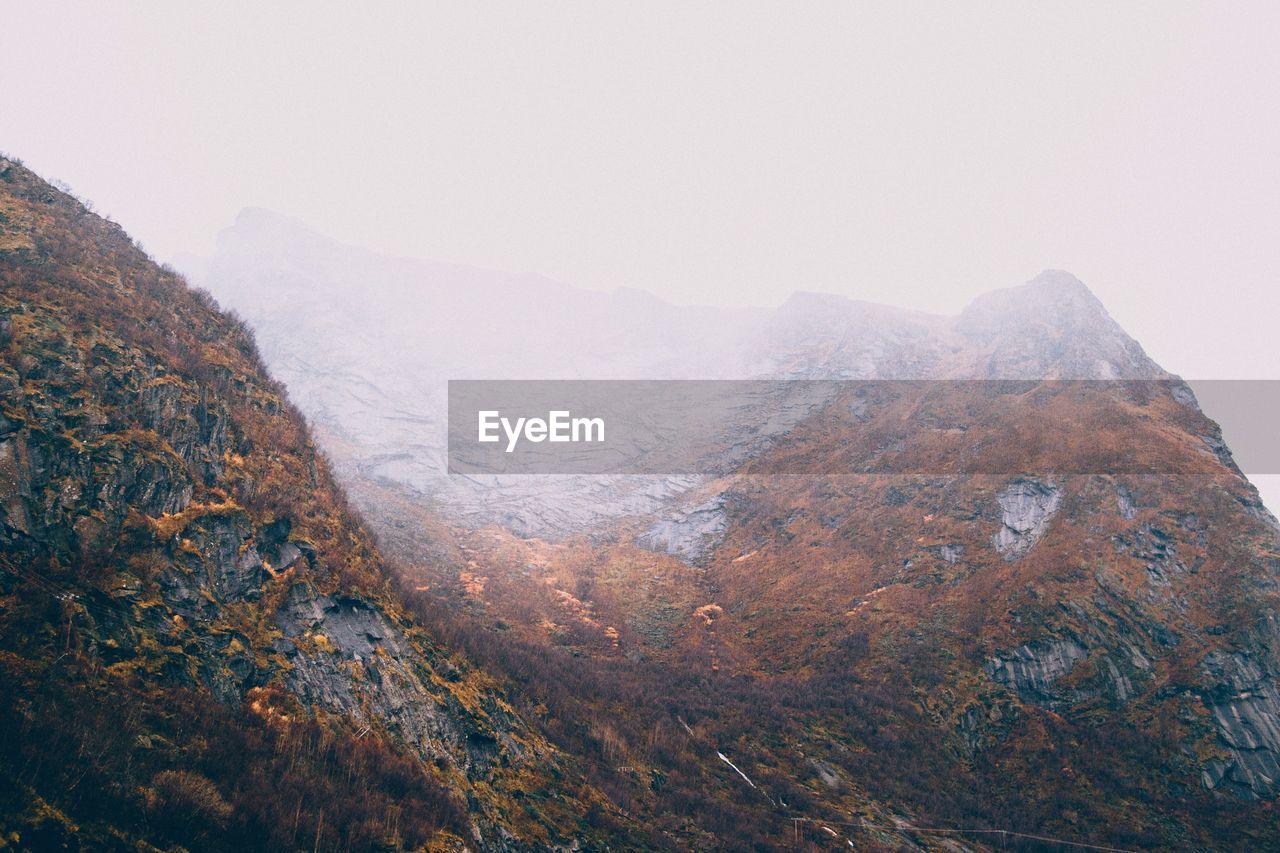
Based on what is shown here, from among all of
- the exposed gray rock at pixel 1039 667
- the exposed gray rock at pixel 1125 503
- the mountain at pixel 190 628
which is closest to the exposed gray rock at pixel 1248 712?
the exposed gray rock at pixel 1039 667

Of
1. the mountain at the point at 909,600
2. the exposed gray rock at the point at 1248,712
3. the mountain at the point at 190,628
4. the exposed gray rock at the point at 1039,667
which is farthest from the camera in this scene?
the exposed gray rock at the point at 1039,667

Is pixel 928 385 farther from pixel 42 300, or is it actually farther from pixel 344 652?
pixel 42 300

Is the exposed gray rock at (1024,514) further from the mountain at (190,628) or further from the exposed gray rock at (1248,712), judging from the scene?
the mountain at (190,628)

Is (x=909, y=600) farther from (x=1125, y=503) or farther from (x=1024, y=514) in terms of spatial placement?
(x=1125, y=503)

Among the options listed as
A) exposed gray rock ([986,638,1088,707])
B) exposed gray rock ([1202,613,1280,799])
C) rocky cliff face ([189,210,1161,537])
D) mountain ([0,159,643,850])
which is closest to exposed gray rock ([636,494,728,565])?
rocky cliff face ([189,210,1161,537])

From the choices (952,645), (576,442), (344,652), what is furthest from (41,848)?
(576,442)
